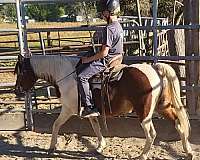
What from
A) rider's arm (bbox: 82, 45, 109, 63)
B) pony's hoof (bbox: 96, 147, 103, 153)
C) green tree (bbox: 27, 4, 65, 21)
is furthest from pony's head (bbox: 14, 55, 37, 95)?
green tree (bbox: 27, 4, 65, 21)

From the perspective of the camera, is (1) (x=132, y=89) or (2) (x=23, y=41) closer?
(1) (x=132, y=89)

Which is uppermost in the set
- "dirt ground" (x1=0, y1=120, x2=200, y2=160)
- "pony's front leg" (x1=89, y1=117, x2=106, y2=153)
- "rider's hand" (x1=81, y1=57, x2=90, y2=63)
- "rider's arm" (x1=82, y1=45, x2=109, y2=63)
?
"rider's arm" (x1=82, y1=45, x2=109, y2=63)

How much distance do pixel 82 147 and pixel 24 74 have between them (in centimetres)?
131

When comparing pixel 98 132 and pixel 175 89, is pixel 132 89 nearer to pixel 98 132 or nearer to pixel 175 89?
pixel 175 89

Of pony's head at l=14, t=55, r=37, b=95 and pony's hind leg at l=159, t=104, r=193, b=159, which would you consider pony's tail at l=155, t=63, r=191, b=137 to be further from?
pony's head at l=14, t=55, r=37, b=95

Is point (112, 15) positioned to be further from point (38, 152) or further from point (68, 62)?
point (38, 152)

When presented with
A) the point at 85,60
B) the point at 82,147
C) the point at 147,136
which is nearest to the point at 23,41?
the point at 85,60

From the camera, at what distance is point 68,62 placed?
234 inches

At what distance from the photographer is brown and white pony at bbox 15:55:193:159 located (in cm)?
555

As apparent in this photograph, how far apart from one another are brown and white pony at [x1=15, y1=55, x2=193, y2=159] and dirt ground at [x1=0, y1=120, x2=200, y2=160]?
0.66 feet

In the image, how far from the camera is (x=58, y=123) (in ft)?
19.6

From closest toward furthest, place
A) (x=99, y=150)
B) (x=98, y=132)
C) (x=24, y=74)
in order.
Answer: (x=24, y=74), (x=99, y=150), (x=98, y=132)

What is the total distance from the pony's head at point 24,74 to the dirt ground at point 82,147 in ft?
2.96

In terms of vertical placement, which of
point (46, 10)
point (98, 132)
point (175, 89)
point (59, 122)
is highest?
point (46, 10)
